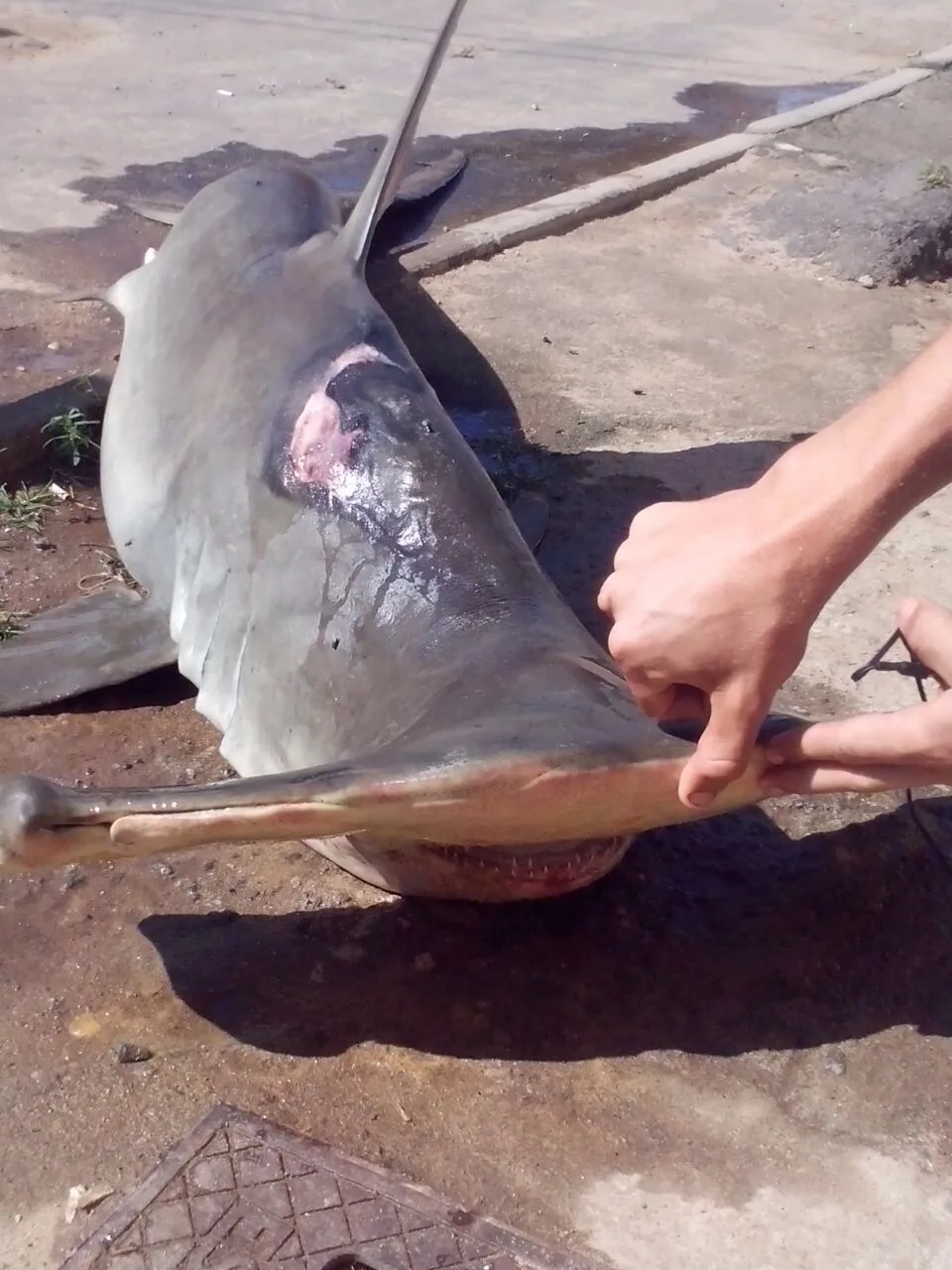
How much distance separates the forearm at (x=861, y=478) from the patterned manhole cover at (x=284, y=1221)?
3.64ft

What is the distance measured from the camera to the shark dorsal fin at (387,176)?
3.64m

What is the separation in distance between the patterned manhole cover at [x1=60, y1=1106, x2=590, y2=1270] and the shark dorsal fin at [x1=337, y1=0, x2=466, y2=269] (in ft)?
7.05

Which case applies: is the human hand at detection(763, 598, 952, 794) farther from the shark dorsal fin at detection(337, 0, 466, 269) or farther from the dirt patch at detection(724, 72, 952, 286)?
the dirt patch at detection(724, 72, 952, 286)

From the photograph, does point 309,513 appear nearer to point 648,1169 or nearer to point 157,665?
point 157,665

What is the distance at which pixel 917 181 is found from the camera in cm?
670

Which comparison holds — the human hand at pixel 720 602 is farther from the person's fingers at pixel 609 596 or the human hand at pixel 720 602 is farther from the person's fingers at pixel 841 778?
the person's fingers at pixel 841 778

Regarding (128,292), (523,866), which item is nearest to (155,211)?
(128,292)

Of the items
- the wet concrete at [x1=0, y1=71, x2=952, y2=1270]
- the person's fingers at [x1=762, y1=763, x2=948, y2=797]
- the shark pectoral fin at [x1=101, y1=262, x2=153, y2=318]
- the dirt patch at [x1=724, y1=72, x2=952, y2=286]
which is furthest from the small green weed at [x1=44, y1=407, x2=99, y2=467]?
the dirt patch at [x1=724, y1=72, x2=952, y2=286]

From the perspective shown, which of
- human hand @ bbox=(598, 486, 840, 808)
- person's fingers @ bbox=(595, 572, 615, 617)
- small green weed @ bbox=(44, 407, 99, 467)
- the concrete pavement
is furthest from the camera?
the concrete pavement

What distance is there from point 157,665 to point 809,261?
13.7 ft

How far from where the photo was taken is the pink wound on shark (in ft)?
9.77

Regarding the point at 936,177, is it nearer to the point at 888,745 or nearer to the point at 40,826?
the point at 888,745

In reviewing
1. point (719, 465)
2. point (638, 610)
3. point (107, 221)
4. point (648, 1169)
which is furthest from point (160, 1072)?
point (107, 221)

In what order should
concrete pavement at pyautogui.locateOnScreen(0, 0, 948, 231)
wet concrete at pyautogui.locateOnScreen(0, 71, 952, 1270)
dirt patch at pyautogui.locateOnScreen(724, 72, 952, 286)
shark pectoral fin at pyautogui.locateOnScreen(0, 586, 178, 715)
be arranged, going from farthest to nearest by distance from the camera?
1. concrete pavement at pyautogui.locateOnScreen(0, 0, 948, 231)
2. dirt patch at pyautogui.locateOnScreen(724, 72, 952, 286)
3. shark pectoral fin at pyautogui.locateOnScreen(0, 586, 178, 715)
4. wet concrete at pyautogui.locateOnScreen(0, 71, 952, 1270)
